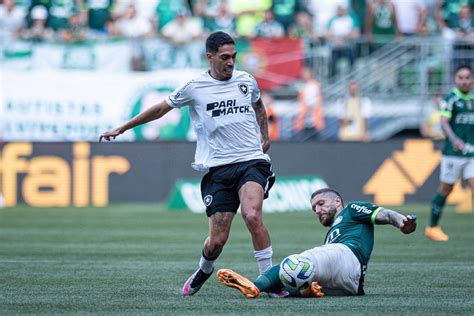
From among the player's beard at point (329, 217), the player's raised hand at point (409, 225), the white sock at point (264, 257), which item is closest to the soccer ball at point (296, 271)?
the white sock at point (264, 257)

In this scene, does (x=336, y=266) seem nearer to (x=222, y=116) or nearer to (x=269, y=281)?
(x=269, y=281)

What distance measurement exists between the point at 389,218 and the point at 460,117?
7759 mm

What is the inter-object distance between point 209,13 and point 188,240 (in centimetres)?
1141

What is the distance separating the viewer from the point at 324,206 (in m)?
9.73

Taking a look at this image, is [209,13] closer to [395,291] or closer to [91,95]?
[91,95]

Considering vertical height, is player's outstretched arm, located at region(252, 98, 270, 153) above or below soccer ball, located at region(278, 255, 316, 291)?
above

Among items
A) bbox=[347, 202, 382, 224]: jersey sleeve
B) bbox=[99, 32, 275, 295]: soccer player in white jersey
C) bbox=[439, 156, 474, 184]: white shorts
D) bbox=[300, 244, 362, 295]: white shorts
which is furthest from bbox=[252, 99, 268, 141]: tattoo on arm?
bbox=[439, 156, 474, 184]: white shorts

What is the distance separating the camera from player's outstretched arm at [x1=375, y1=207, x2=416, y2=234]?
28.2ft

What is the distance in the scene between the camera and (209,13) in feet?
87.5

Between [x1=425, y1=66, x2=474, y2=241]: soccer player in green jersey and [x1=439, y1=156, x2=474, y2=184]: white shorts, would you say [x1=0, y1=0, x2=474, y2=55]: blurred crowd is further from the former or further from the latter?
[x1=439, y1=156, x2=474, y2=184]: white shorts

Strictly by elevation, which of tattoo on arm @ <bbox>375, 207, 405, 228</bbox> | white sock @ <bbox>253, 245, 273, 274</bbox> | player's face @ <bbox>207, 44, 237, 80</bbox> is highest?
player's face @ <bbox>207, 44, 237, 80</bbox>

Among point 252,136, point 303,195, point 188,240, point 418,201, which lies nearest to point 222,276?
point 252,136

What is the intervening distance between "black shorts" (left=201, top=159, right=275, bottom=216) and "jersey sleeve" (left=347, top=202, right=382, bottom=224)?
0.85m

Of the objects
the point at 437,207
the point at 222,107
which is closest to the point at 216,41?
the point at 222,107
